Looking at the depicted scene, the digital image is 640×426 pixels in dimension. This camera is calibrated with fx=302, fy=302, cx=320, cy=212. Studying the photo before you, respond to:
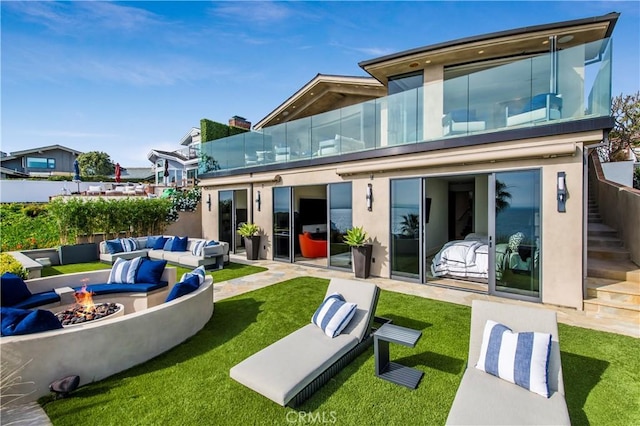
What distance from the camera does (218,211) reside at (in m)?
13.8

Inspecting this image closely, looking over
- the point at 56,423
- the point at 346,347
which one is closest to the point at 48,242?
the point at 56,423

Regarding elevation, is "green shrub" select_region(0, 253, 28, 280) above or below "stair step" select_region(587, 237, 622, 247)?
below

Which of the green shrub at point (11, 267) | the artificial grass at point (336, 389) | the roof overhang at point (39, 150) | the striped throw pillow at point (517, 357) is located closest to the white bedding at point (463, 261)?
the artificial grass at point (336, 389)

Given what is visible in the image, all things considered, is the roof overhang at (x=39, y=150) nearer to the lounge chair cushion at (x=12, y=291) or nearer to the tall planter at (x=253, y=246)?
the tall planter at (x=253, y=246)

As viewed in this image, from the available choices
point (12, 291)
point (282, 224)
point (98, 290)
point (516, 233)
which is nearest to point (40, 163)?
point (282, 224)

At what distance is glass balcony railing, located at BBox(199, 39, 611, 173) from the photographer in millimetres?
6082

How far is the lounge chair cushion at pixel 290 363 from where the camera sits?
3.10 metres

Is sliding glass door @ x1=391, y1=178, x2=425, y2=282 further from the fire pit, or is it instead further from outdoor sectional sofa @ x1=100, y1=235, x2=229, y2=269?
the fire pit

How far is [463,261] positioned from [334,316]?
5270 millimetres

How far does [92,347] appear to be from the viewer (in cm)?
375

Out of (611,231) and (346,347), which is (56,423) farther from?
(611,231)

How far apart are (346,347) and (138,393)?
255 centimetres

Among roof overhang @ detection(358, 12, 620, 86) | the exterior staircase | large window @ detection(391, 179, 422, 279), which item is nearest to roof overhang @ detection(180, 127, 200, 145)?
roof overhang @ detection(358, 12, 620, 86)

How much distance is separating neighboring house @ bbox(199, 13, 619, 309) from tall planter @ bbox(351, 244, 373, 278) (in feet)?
0.87
